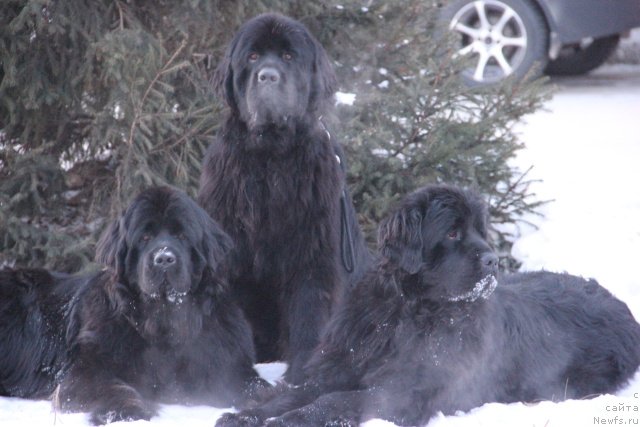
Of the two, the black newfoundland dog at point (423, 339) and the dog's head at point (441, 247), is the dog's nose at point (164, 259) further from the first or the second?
the dog's head at point (441, 247)

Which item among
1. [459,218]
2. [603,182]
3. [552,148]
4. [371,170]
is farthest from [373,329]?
[552,148]

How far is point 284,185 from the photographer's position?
15.8 feet

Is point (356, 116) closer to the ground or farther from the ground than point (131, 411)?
farther from the ground

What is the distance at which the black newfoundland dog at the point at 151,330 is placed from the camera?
13.9ft

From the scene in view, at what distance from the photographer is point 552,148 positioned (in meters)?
8.59

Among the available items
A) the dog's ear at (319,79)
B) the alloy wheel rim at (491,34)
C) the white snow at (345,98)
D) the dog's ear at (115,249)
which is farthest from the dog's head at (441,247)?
the alloy wheel rim at (491,34)

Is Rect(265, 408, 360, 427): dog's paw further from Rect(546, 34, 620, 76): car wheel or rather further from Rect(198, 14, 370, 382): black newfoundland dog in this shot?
Rect(546, 34, 620, 76): car wheel

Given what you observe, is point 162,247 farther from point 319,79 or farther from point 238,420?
point 319,79

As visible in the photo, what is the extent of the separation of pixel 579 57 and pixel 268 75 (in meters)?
8.12

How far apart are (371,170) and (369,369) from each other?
2.53 meters

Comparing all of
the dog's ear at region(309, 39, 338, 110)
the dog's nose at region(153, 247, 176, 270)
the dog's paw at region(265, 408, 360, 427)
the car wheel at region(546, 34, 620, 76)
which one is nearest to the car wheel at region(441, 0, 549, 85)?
the car wheel at region(546, 34, 620, 76)

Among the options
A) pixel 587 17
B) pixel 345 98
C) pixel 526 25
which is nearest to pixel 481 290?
pixel 345 98

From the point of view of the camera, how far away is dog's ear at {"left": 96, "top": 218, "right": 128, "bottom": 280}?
4320mm

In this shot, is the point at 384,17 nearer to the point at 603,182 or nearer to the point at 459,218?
the point at 603,182
